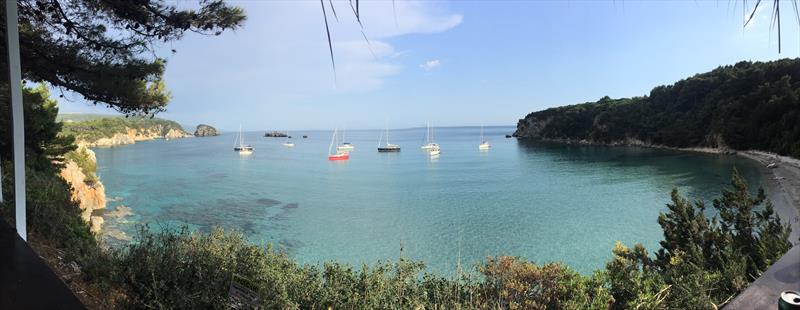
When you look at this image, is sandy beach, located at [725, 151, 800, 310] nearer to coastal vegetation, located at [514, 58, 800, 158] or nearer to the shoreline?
the shoreline

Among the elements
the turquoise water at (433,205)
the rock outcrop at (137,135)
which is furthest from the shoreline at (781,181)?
the rock outcrop at (137,135)

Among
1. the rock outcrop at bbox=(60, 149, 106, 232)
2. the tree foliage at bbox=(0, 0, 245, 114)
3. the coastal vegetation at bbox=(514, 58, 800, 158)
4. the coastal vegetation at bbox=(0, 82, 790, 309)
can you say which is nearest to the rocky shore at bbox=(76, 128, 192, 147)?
the rock outcrop at bbox=(60, 149, 106, 232)

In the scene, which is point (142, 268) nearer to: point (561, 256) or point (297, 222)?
point (561, 256)

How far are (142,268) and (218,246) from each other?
1540mm

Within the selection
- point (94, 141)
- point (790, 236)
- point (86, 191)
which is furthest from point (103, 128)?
point (790, 236)

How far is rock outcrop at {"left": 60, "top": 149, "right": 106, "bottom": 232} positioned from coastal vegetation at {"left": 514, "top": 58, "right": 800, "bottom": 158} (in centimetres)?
4051

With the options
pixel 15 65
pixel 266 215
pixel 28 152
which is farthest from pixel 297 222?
pixel 15 65

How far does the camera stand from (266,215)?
19250 mm

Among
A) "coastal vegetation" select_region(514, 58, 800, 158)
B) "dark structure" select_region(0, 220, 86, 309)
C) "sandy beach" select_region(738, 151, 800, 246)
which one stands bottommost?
"sandy beach" select_region(738, 151, 800, 246)

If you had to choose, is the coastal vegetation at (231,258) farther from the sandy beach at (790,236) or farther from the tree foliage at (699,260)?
the sandy beach at (790,236)

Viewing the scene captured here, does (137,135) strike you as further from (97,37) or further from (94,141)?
(97,37)

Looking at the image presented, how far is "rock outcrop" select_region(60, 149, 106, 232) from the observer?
606 inches

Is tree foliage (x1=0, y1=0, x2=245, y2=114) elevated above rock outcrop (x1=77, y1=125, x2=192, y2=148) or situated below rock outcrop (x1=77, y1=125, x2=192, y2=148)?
above

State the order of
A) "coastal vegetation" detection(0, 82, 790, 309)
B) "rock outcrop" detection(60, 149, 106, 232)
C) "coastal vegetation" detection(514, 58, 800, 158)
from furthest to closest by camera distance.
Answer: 1. "coastal vegetation" detection(514, 58, 800, 158)
2. "rock outcrop" detection(60, 149, 106, 232)
3. "coastal vegetation" detection(0, 82, 790, 309)
